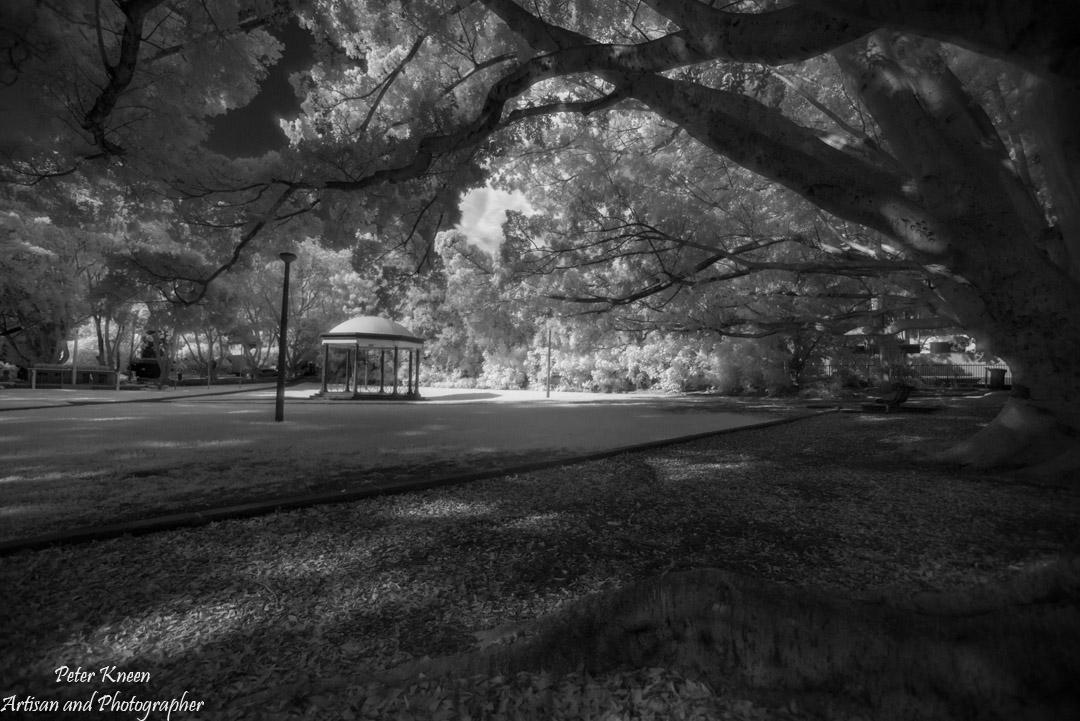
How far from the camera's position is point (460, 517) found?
3.69m

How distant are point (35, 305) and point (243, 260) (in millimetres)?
21434

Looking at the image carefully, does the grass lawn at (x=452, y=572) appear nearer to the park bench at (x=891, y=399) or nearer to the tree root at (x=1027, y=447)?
the tree root at (x=1027, y=447)

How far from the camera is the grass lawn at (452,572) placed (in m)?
1.55

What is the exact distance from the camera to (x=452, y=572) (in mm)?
2721

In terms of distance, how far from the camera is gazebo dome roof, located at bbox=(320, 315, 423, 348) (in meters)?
17.6

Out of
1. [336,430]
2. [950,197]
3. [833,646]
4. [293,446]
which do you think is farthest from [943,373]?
[833,646]

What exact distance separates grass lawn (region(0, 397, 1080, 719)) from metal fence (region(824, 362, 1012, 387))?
62.7 feet

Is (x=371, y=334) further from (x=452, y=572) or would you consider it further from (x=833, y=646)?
(x=833, y=646)

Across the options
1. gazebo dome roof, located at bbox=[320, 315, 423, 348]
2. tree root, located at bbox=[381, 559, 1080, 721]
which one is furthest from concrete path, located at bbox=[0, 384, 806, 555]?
gazebo dome roof, located at bbox=[320, 315, 423, 348]

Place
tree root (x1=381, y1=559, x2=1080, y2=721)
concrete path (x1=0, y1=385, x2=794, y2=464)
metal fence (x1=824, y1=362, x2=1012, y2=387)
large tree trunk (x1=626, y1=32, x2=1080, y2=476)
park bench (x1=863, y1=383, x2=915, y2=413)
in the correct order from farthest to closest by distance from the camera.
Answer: metal fence (x1=824, y1=362, x2=1012, y2=387) < park bench (x1=863, y1=383, x2=915, y2=413) < concrete path (x1=0, y1=385, x2=794, y2=464) < large tree trunk (x1=626, y1=32, x2=1080, y2=476) < tree root (x1=381, y1=559, x2=1080, y2=721)

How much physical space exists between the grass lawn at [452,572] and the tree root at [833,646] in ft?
0.26

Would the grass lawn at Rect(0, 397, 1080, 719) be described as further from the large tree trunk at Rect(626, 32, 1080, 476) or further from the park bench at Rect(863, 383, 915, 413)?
the park bench at Rect(863, 383, 915, 413)

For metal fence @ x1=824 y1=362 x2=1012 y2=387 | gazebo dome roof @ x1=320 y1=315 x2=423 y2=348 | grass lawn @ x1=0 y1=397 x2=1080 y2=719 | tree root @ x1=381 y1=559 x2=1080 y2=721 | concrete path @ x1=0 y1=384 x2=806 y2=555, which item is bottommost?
grass lawn @ x1=0 y1=397 x2=1080 y2=719

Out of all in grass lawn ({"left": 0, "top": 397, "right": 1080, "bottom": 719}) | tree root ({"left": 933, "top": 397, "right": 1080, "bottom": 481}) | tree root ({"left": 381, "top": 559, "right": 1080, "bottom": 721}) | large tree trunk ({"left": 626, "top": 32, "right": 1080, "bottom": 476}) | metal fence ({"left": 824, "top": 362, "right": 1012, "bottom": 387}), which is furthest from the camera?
metal fence ({"left": 824, "top": 362, "right": 1012, "bottom": 387})
